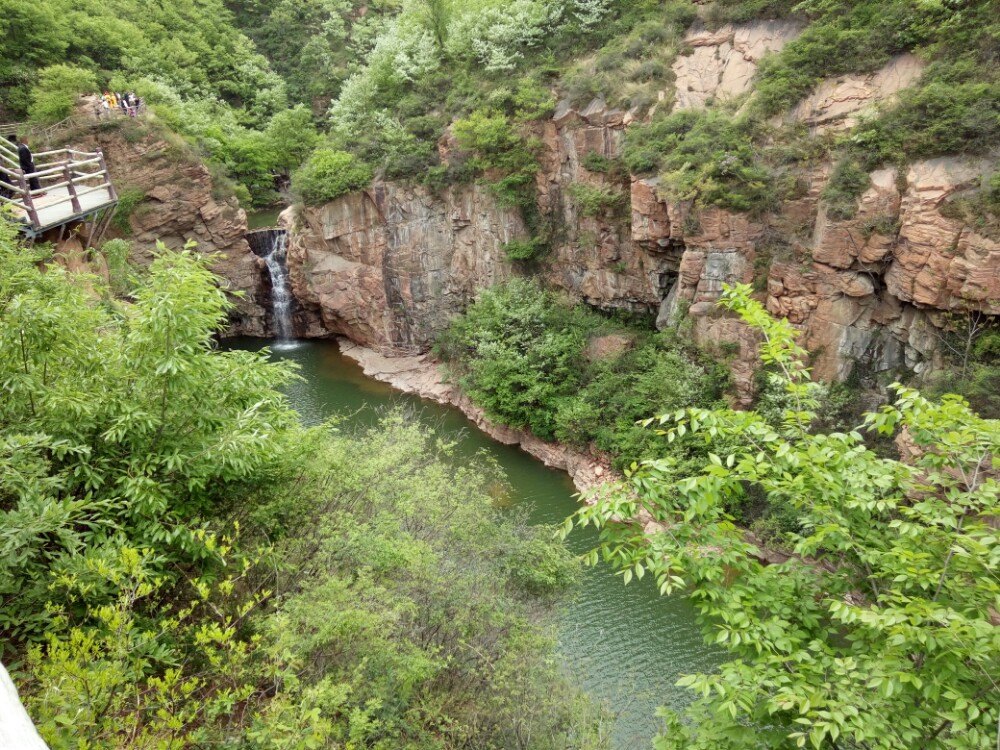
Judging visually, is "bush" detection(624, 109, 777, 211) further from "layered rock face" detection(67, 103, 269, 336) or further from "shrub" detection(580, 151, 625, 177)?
"layered rock face" detection(67, 103, 269, 336)

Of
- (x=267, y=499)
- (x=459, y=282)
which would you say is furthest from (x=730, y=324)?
(x=267, y=499)

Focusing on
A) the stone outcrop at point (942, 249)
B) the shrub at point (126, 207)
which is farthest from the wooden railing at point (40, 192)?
the stone outcrop at point (942, 249)

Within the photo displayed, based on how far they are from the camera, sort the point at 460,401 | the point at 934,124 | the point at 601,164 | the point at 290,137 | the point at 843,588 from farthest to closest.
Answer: the point at 290,137, the point at 460,401, the point at 601,164, the point at 934,124, the point at 843,588

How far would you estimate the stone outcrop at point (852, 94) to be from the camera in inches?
568

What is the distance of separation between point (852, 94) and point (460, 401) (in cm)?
1458

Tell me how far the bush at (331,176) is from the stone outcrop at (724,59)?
1203 centimetres

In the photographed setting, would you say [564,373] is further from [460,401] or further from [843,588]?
[843,588]

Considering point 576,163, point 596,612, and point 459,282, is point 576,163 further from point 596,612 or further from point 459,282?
point 596,612

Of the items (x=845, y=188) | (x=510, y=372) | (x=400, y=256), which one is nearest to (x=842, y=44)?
(x=845, y=188)

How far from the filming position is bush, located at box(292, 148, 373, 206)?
23.9 m

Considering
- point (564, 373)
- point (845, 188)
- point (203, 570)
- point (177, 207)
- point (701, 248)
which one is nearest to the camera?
point (203, 570)

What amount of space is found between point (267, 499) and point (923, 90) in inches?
604

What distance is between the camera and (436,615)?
25.8ft

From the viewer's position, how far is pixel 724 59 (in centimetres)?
1841
